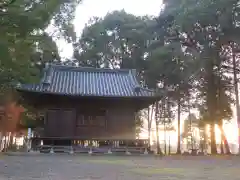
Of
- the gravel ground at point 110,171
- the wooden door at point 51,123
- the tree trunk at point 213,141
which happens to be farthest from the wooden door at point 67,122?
the tree trunk at point 213,141

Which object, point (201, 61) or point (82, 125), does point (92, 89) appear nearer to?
point (82, 125)

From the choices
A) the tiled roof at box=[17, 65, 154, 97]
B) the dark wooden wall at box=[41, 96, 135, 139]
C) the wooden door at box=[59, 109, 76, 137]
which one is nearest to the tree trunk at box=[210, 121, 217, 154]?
the tiled roof at box=[17, 65, 154, 97]

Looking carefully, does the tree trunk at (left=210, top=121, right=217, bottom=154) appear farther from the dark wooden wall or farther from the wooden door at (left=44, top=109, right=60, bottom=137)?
the wooden door at (left=44, top=109, right=60, bottom=137)

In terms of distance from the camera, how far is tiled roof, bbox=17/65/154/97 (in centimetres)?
1675

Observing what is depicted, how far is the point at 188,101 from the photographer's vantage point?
2967 cm

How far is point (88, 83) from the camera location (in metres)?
18.8

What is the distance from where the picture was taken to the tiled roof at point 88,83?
55.0ft

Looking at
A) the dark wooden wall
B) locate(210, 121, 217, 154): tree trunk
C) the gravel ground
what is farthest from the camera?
locate(210, 121, 217, 154): tree trunk

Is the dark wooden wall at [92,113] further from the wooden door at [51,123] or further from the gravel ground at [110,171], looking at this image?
the gravel ground at [110,171]

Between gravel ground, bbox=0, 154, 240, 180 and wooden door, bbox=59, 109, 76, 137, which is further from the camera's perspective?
wooden door, bbox=59, 109, 76, 137

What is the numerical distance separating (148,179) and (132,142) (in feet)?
36.2

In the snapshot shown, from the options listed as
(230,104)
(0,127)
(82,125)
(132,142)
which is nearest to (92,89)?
(82,125)

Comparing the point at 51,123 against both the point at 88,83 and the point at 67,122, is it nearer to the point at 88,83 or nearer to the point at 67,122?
the point at 67,122

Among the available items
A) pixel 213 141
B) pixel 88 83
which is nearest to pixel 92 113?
pixel 88 83
